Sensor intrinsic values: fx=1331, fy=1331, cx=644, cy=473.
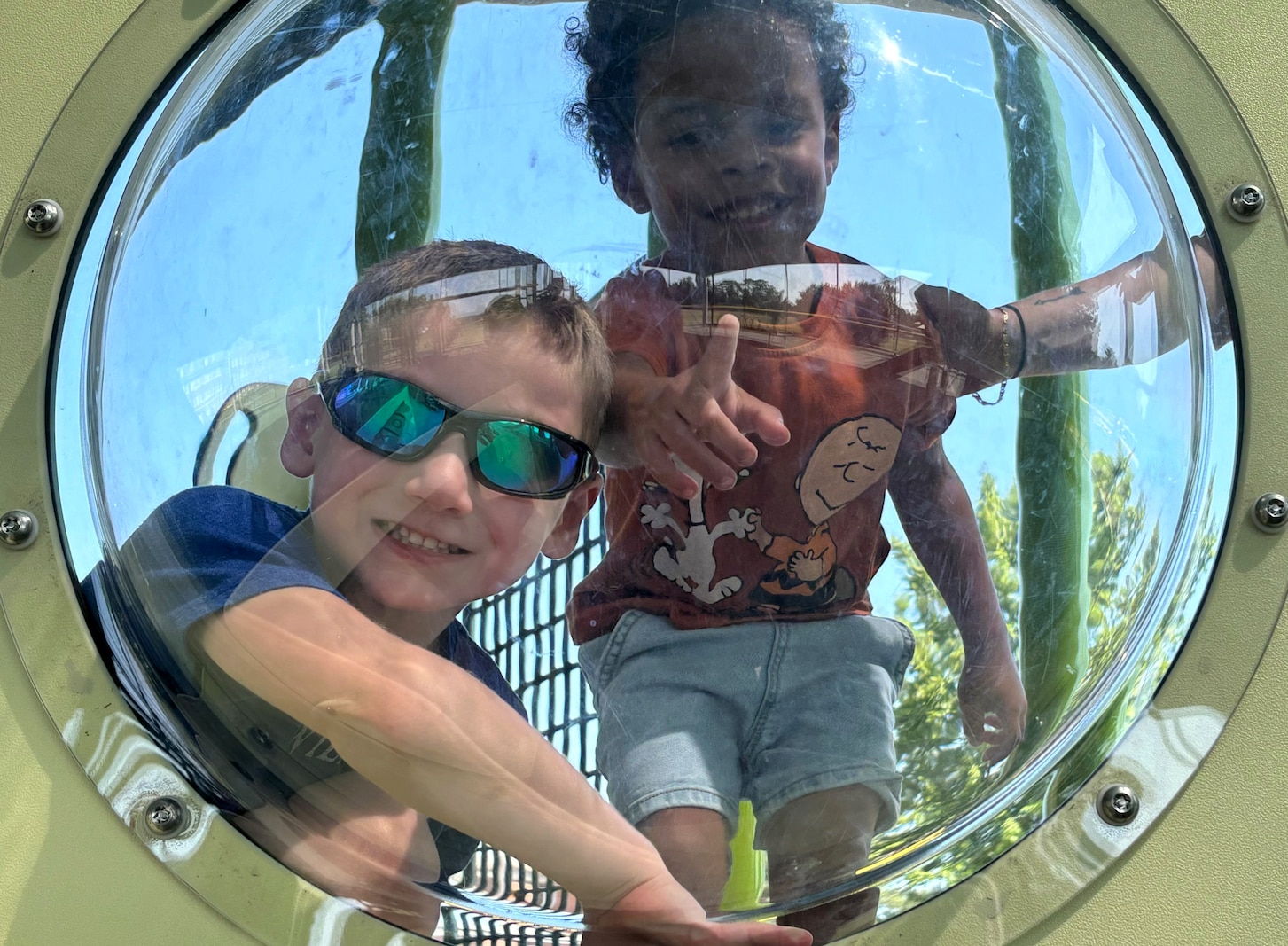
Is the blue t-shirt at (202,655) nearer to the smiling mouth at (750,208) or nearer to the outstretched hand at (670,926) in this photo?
the outstretched hand at (670,926)

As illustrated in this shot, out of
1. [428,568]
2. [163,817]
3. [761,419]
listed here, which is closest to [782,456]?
[761,419]

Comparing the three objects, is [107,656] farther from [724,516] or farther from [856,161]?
[856,161]

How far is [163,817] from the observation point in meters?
0.95

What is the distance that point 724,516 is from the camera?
93 centimetres

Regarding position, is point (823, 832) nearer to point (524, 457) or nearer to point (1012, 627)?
point (1012, 627)

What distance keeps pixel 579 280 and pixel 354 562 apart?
0.25m

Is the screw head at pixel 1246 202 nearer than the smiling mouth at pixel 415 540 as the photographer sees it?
No

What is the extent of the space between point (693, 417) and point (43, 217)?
20.9 inches

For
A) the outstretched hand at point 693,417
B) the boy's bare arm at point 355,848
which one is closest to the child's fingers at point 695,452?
the outstretched hand at point 693,417

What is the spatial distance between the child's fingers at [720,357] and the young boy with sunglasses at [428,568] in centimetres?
7

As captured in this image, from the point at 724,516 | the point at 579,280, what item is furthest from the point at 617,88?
the point at 724,516

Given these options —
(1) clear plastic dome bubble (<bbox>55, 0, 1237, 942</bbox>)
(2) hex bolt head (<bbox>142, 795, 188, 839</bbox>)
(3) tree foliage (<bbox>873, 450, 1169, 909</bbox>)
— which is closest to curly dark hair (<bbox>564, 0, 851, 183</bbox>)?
(1) clear plastic dome bubble (<bbox>55, 0, 1237, 942</bbox>)

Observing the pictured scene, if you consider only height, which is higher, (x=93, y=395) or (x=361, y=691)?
(x=93, y=395)

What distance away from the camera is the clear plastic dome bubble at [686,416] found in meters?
0.92
